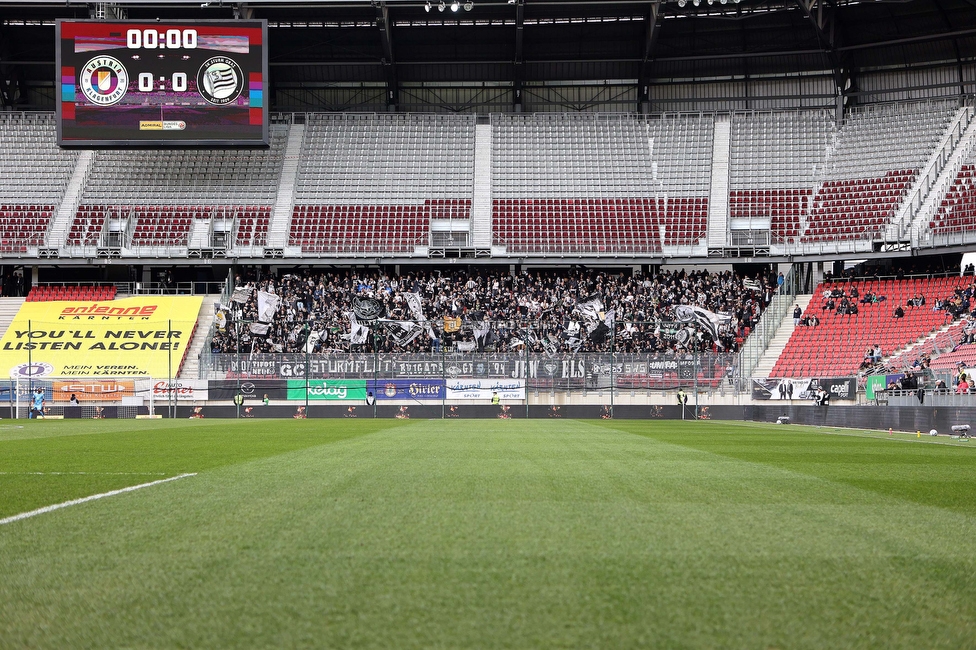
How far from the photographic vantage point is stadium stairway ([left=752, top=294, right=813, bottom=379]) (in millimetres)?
39531

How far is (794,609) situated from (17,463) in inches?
389

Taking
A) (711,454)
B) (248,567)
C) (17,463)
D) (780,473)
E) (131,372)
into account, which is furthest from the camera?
(131,372)

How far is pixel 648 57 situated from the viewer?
52781 mm

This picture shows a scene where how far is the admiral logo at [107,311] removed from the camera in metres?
45.5

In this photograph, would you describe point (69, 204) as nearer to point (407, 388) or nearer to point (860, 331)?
point (407, 388)

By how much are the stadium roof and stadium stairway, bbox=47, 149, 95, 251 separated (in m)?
6.32

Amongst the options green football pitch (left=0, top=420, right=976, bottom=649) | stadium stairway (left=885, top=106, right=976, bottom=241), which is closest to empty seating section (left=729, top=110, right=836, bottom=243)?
stadium stairway (left=885, top=106, right=976, bottom=241)

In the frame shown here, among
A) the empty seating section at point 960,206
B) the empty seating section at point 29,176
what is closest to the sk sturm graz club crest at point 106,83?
the empty seating section at point 29,176

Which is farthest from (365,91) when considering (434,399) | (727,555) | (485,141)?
(727,555)

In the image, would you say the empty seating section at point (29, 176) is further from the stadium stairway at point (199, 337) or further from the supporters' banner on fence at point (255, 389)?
the supporters' banner on fence at point (255, 389)

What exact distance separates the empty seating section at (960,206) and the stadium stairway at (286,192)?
32037 millimetres

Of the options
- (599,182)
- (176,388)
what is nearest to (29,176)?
(176,388)

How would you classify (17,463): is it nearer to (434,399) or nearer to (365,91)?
(434,399)

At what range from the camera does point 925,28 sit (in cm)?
5100
